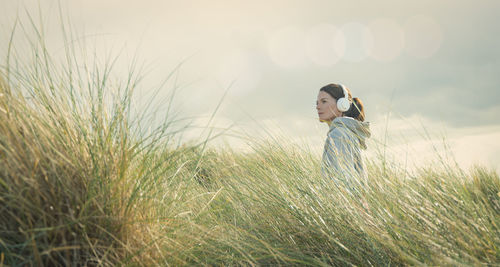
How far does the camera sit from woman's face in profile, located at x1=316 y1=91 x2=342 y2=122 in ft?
13.6

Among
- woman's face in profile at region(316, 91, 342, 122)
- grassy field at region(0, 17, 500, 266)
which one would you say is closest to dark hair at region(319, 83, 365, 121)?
woman's face in profile at region(316, 91, 342, 122)

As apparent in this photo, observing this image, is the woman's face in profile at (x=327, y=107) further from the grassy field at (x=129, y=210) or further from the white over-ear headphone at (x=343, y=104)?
the grassy field at (x=129, y=210)

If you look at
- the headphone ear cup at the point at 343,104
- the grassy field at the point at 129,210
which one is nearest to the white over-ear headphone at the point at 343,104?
the headphone ear cup at the point at 343,104

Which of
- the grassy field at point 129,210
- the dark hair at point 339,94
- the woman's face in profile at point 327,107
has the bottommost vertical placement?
the grassy field at point 129,210

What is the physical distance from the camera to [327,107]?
4.18 m

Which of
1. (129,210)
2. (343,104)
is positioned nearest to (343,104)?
(343,104)

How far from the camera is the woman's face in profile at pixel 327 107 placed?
4.15 meters

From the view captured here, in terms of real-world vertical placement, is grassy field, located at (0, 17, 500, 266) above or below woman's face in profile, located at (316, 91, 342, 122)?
below

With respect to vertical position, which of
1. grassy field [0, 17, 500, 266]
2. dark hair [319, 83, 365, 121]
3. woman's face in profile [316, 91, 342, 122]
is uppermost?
dark hair [319, 83, 365, 121]

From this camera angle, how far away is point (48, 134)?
5.41 feet

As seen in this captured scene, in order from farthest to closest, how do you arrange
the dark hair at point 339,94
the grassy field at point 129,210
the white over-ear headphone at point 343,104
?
the dark hair at point 339,94 → the white over-ear headphone at point 343,104 → the grassy field at point 129,210

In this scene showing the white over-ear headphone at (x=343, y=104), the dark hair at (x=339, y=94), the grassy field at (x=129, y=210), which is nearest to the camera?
the grassy field at (x=129, y=210)

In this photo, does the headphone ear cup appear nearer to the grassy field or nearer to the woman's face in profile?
the woman's face in profile

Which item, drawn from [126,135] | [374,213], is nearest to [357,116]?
[374,213]
